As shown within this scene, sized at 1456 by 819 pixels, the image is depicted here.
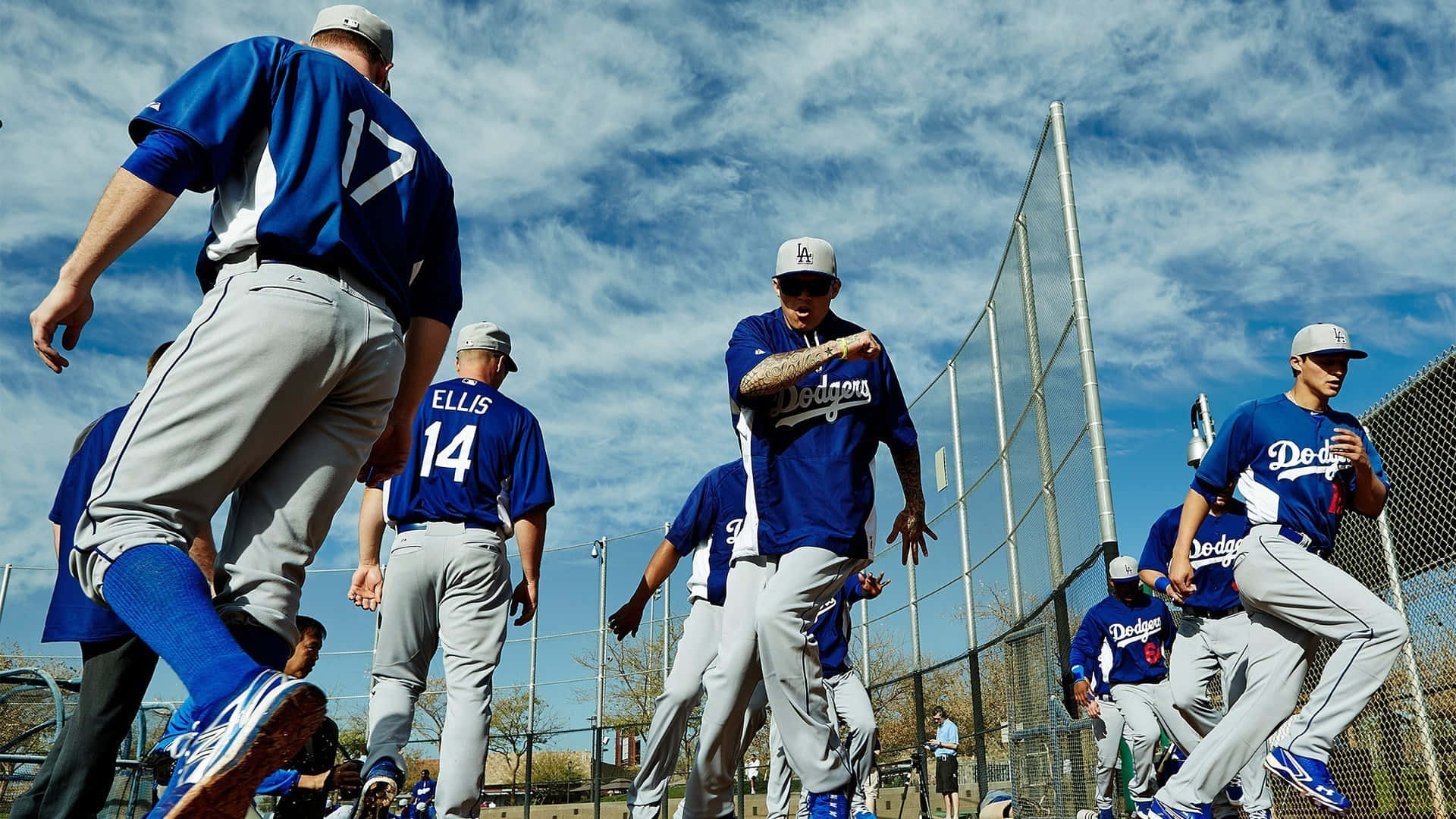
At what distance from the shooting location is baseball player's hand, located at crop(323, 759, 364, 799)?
4.24m

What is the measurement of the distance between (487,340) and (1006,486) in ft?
26.8

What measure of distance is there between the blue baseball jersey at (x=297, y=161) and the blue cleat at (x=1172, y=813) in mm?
3388

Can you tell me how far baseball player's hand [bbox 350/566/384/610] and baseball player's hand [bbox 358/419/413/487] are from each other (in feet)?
6.45

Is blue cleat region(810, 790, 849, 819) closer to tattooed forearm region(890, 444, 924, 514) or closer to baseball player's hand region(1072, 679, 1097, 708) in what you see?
tattooed forearm region(890, 444, 924, 514)

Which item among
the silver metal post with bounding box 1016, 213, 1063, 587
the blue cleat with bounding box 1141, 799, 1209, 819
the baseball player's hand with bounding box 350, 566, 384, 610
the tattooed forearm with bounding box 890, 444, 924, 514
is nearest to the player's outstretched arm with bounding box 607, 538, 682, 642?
the baseball player's hand with bounding box 350, 566, 384, 610

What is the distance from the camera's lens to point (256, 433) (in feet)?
6.54

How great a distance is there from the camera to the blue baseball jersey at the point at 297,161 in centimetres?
216

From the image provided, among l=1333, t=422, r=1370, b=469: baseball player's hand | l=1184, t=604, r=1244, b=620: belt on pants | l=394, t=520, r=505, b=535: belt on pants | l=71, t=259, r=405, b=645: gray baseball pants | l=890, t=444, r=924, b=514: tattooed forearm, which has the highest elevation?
l=1333, t=422, r=1370, b=469: baseball player's hand

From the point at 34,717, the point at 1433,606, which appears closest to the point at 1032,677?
the point at 1433,606

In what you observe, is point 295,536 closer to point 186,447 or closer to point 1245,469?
point 186,447

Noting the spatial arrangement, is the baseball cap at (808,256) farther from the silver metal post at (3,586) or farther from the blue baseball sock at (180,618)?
the silver metal post at (3,586)

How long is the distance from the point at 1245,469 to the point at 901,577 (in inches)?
481

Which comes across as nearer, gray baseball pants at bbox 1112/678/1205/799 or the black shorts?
gray baseball pants at bbox 1112/678/1205/799

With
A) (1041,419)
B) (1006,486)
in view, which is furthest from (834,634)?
(1006,486)
